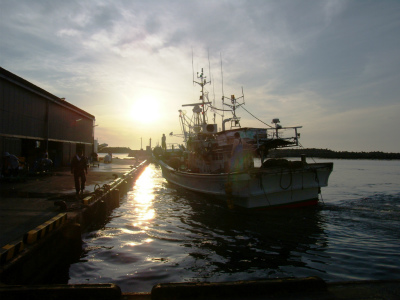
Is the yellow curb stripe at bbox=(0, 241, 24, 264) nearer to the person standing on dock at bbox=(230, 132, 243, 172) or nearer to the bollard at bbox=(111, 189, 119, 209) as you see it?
the bollard at bbox=(111, 189, 119, 209)

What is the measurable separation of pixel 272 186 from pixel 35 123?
17212 millimetres

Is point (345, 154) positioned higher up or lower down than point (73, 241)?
higher up

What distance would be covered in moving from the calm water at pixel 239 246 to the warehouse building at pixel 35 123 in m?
9.60

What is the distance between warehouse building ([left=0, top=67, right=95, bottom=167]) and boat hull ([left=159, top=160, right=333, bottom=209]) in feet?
41.3

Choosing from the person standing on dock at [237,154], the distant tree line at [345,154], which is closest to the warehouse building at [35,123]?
the person standing on dock at [237,154]

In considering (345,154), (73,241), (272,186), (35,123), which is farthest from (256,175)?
(345,154)

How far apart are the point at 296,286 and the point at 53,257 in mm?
5097

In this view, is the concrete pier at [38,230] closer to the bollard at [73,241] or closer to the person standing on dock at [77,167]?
the bollard at [73,241]

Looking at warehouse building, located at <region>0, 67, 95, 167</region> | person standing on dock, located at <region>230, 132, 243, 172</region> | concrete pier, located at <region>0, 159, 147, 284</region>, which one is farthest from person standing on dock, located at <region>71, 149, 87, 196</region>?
warehouse building, located at <region>0, 67, 95, 167</region>

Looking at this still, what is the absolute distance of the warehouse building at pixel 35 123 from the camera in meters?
15.7

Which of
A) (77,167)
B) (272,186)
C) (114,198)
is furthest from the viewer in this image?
(114,198)

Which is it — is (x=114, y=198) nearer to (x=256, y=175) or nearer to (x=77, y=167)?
(x=77, y=167)

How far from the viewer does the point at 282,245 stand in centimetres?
758

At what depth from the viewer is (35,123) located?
19.2 m
